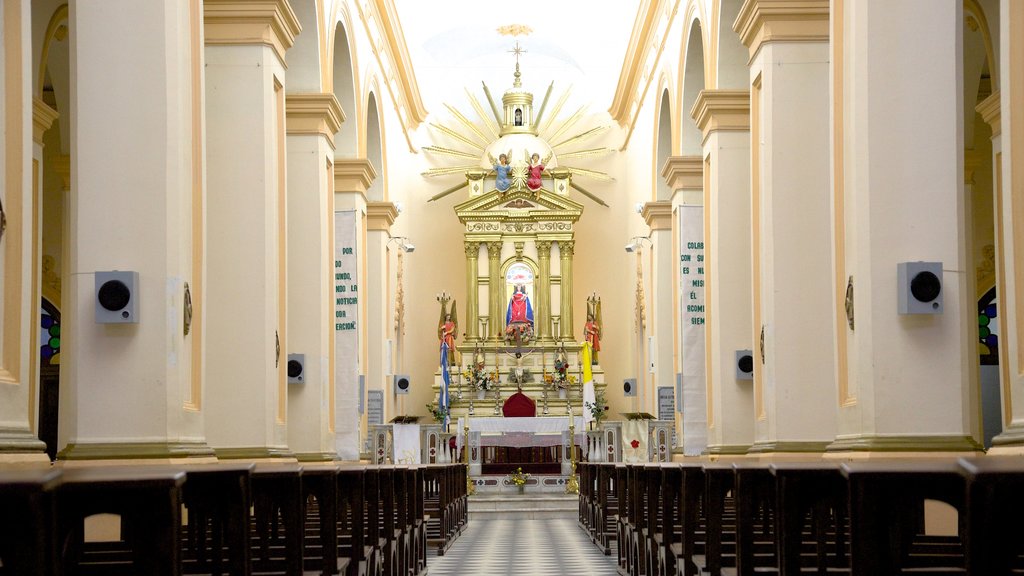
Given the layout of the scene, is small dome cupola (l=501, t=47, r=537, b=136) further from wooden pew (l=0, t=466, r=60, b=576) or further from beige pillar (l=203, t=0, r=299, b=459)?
wooden pew (l=0, t=466, r=60, b=576)

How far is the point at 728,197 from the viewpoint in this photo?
13.3 m

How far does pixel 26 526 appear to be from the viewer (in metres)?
2.52

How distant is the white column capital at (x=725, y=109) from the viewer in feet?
43.1

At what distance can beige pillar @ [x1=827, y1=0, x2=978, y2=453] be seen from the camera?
7.54 meters

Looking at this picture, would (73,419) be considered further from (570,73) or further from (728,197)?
(570,73)

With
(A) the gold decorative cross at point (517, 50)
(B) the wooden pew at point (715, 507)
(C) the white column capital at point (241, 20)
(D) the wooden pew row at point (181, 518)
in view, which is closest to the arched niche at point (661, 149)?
(A) the gold decorative cross at point (517, 50)

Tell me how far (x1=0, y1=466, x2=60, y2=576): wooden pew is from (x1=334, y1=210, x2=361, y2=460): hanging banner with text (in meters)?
12.4

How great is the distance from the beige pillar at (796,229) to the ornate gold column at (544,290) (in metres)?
15.1

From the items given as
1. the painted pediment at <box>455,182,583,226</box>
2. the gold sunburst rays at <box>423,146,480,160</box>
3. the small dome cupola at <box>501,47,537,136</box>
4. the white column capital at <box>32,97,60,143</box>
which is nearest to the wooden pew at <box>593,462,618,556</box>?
the white column capital at <box>32,97,60,143</box>

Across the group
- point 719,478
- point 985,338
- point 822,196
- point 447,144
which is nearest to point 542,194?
point 447,144

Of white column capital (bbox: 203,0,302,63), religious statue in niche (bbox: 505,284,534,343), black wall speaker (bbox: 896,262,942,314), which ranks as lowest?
black wall speaker (bbox: 896,262,942,314)

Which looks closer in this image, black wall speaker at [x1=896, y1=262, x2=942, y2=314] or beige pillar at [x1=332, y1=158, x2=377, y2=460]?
black wall speaker at [x1=896, y1=262, x2=942, y2=314]

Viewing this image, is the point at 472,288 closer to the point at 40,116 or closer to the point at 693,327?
the point at 693,327

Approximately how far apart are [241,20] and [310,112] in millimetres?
2844
